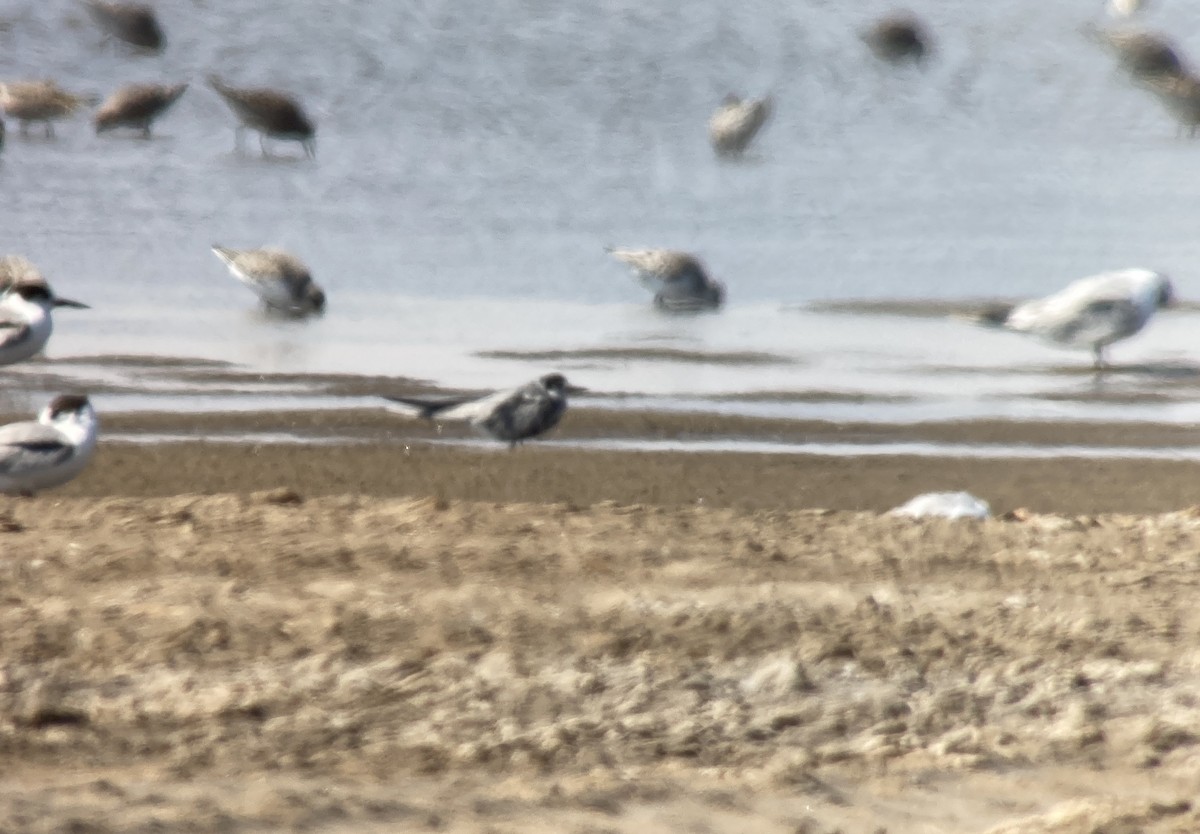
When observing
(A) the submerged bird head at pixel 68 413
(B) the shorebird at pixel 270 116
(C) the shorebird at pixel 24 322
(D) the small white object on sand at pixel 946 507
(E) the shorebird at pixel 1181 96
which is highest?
(E) the shorebird at pixel 1181 96

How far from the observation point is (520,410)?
21.0ft

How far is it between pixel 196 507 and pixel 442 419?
84.2 inches

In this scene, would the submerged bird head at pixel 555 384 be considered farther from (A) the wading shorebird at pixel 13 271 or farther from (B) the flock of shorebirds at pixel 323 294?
(A) the wading shorebird at pixel 13 271

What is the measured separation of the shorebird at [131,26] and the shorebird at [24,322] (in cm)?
739

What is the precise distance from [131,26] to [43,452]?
33.3ft

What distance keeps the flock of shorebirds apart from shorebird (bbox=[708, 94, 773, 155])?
1cm

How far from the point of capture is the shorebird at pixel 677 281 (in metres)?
9.24

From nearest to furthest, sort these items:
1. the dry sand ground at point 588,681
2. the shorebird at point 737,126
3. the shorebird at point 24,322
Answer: the dry sand ground at point 588,681 < the shorebird at point 24,322 < the shorebird at point 737,126

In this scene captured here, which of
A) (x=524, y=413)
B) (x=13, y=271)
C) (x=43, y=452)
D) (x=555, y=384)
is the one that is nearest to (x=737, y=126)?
(x=13, y=271)

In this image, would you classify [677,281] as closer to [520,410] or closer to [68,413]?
[520,410]

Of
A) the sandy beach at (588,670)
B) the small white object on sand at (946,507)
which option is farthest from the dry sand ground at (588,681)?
the small white object on sand at (946,507)

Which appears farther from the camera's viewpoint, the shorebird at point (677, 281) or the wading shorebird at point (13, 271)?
the shorebird at point (677, 281)

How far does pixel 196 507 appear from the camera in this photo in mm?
4844

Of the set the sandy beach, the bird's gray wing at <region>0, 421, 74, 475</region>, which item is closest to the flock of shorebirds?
the bird's gray wing at <region>0, 421, 74, 475</region>
